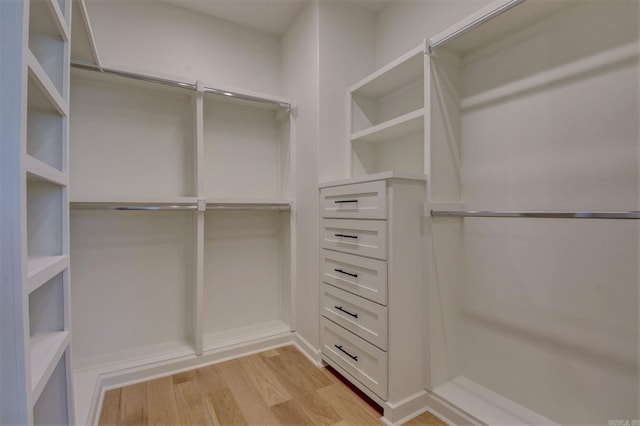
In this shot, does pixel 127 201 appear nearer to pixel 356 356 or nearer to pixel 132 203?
pixel 132 203

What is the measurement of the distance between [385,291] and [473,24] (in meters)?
1.29

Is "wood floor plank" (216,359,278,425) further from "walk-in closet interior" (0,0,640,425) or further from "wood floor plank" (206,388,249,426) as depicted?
"walk-in closet interior" (0,0,640,425)

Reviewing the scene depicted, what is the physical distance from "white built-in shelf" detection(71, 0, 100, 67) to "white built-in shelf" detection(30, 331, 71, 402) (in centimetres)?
129

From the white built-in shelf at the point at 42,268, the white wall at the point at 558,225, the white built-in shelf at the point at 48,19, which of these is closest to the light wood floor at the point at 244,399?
the white wall at the point at 558,225

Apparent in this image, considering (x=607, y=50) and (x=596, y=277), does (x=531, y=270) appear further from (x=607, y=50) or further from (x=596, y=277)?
(x=607, y=50)

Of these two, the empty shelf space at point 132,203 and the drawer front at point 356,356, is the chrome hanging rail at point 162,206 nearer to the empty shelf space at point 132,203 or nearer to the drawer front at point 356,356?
the empty shelf space at point 132,203

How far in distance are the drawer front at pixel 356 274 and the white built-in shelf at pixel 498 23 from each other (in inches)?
46.2

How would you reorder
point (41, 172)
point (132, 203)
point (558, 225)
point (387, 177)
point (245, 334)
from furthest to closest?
point (245, 334) → point (132, 203) → point (387, 177) → point (558, 225) → point (41, 172)

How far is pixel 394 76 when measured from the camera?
184cm

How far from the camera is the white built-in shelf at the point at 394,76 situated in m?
1.64

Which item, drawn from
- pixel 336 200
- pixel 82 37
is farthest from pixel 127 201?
pixel 336 200

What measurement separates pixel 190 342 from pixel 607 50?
107 inches

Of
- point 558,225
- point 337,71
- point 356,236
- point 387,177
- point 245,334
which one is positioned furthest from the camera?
point 245,334

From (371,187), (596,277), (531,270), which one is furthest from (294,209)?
(596,277)
